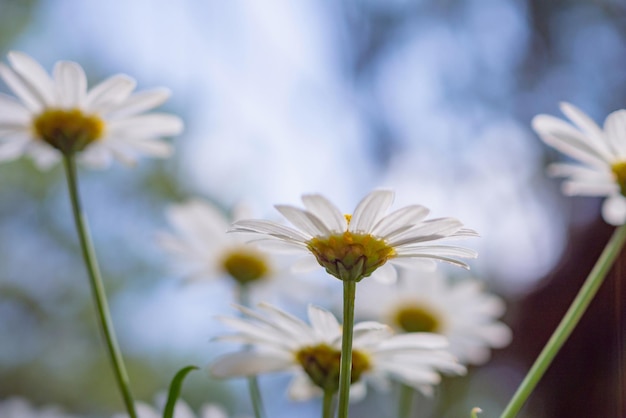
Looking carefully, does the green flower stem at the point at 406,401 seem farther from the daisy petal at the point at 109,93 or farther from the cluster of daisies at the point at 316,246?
the daisy petal at the point at 109,93

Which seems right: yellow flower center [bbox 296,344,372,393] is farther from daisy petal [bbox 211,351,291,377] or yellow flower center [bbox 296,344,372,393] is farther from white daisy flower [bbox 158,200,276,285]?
white daisy flower [bbox 158,200,276,285]

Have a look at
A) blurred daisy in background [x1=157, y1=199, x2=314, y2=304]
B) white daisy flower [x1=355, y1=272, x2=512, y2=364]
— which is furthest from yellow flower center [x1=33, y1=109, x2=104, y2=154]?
white daisy flower [x1=355, y1=272, x2=512, y2=364]

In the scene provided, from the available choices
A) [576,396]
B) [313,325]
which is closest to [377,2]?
[576,396]

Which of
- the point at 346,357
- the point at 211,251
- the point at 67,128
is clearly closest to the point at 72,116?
the point at 67,128

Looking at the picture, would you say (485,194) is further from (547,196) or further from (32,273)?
(32,273)

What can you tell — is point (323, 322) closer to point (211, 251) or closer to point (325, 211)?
point (325, 211)

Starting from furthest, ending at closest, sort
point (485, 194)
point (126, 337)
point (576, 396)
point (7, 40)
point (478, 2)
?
point (7, 40)
point (126, 337)
point (478, 2)
point (485, 194)
point (576, 396)

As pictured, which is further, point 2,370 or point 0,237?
point 0,237
